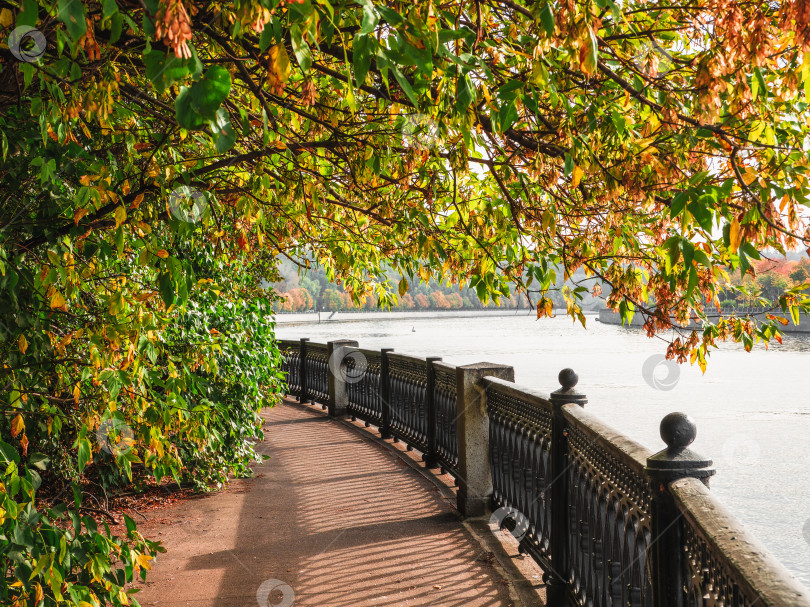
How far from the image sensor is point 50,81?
10.3 ft

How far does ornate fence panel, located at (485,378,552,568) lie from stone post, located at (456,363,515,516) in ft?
0.27

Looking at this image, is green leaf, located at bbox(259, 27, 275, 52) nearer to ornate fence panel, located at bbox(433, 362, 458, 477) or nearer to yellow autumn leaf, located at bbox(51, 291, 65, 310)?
yellow autumn leaf, located at bbox(51, 291, 65, 310)

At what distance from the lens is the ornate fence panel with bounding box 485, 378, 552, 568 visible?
4.72 meters

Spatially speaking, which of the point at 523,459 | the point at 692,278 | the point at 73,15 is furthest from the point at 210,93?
the point at 523,459

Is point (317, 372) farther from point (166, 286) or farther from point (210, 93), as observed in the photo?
point (210, 93)

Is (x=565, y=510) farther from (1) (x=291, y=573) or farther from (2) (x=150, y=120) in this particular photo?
(2) (x=150, y=120)

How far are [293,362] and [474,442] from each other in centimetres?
906

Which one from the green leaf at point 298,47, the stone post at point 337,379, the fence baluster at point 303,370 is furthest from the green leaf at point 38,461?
the fence baluster at point 303,370

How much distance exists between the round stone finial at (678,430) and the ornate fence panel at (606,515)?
0.87 ft

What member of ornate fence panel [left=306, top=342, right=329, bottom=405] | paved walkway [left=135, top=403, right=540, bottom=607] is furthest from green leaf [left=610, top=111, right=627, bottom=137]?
ornate fence panel [left=306, top=342, right=329, bottom=405]

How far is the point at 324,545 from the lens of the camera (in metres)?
5.57

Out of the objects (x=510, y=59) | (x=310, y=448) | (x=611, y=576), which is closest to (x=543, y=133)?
(x=510, y=59)

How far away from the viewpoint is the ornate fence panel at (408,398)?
857cm

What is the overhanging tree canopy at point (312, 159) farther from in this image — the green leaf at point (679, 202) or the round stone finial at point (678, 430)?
the round stone finial at point (678, 430)
